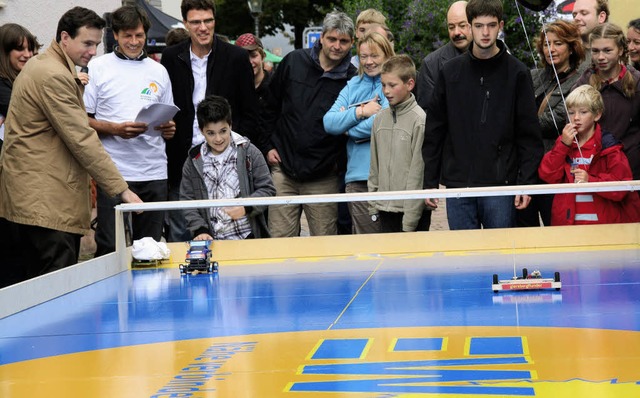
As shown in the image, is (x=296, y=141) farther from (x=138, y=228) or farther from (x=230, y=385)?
(x=230, y=385)

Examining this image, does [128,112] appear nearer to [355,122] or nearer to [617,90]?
[355,122]

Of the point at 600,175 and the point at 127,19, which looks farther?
the point at 127,19

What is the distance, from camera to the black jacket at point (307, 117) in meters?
9.94

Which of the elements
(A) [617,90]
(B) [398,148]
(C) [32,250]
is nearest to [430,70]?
(B) [398,148]

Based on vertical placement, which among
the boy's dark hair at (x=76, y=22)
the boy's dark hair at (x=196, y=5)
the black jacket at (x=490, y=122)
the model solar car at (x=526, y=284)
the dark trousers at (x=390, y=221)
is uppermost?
the boy's dark hair at (x=196, y=5)

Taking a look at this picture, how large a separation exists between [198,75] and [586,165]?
3365mm

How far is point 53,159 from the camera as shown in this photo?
25.4 ft

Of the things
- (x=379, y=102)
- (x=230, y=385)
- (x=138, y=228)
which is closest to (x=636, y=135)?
(x=379, y=102)

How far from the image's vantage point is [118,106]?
9.16 meters

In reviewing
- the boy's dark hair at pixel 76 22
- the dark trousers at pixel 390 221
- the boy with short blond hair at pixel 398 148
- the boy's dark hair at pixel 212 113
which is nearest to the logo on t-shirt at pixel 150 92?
the boy's dark hair at pixel 212 113

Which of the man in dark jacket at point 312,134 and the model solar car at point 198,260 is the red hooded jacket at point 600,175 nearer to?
the man in dark jacket at point 312,134

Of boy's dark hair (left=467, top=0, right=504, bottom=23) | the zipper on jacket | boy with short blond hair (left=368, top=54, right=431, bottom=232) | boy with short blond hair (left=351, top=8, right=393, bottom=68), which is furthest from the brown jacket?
boy with short blond hair (left=351, top=8, right=393, bottom=68)

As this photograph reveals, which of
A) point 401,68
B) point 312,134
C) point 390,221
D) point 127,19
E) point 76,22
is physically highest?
point 127,19

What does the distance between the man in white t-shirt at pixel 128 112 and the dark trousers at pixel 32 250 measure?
67cm
